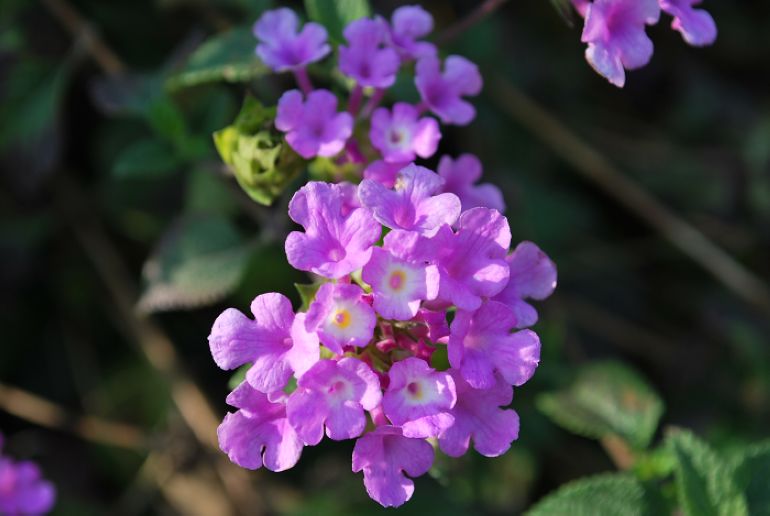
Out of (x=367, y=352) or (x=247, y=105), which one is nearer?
(x=367, y=352)

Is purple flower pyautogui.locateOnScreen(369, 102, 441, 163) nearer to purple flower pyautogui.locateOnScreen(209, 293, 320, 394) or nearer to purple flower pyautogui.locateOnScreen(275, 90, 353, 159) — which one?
purple flower pyautogui.locateOnScreen(275, 90, 353, 159)

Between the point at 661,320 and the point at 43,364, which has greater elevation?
the point at 43,364

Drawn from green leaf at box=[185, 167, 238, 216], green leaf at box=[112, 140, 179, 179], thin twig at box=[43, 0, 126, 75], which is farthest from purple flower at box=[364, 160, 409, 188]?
thin twig at box=[43, 0, 126, 75]

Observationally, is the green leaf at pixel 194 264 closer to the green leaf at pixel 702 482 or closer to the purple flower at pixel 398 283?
the purple flower at pixel 398 283

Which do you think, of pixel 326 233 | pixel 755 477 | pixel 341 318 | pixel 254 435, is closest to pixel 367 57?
pixel 326 233

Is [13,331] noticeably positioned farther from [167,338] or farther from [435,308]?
[435,308]

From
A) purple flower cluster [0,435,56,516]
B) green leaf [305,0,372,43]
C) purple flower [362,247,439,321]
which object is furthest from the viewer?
purple flower cluster [0,435,56,516]

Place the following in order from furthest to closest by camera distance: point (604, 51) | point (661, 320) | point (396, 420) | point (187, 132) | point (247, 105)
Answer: point (661, 320)
point (187, 132)
point (247, 105)
point (604, 51)
point (396, 420)

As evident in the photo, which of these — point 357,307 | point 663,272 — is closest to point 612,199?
point 663,272
